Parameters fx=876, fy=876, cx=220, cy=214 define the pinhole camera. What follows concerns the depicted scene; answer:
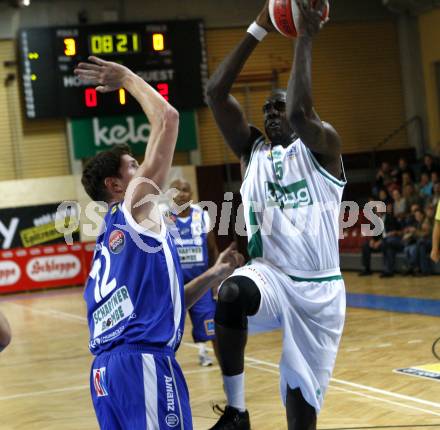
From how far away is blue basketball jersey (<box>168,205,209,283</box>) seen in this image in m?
8.41

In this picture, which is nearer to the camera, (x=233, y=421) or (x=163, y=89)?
(x=233, y=421)

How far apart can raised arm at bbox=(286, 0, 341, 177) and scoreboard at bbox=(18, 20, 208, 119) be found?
14.1m

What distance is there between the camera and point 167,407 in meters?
3.38

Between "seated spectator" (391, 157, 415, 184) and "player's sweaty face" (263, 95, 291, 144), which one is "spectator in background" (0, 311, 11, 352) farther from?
"seated spectator" (391, 157, 415, 184)

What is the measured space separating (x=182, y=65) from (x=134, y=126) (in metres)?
2.20

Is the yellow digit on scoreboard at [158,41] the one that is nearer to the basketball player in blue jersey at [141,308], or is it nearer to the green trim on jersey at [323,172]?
the green trim on jersey at [323,172]

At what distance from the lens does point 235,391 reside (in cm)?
430

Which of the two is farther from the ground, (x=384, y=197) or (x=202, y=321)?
(x=384, y=197)

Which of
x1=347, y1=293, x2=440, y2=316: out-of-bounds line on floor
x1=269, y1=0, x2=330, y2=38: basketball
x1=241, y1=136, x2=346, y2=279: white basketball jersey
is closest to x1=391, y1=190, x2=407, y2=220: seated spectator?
x1=347, y1=293, x2=440, y2=316: out-of-bounds line on floor

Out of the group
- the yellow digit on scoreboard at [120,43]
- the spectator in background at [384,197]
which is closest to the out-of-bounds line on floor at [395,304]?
the spectator in background at [384,197]

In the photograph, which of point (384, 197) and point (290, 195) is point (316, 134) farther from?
point (384, 197)

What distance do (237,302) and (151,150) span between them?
1.10 meters

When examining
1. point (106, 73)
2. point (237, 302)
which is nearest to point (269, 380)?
point (237, 302)

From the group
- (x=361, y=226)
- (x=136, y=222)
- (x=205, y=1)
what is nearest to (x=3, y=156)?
(x=205, y=1)
